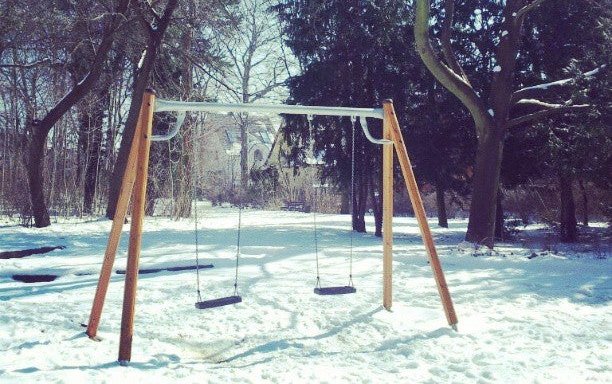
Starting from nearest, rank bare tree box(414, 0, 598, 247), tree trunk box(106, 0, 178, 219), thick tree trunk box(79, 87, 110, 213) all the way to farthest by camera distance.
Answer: bare tree box(414, 0, 598, 247) → tree trunk box(106, 0, 178, 219) → thick tree trunk box(79, 87, 110, 213)

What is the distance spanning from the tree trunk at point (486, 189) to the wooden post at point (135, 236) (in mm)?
8825

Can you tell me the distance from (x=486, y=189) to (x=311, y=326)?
7704 millimetres

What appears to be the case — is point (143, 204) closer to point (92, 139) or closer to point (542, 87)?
point (542, 87)

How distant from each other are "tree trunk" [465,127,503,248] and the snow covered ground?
2.49m

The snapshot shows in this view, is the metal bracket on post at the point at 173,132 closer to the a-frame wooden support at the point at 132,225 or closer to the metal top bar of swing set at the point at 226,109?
the metal top bar of swing set at the point at 226,109

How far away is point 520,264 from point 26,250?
27.9ft

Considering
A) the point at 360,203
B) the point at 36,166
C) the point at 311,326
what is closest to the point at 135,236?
the point at 311,326

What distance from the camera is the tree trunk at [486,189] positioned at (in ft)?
37.7

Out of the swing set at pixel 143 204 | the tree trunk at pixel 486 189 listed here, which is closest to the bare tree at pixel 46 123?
the tree trunk at pixel 486 189

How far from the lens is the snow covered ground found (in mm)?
3760

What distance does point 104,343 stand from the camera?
427 centimetres

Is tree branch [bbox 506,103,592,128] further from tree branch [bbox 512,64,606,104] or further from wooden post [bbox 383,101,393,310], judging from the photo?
wooden post [bbox 383,101,393,310]

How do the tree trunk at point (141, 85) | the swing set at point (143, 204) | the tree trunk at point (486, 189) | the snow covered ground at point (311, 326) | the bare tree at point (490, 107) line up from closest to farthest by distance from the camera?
the snow covered ground at point (311, 326) < the swing set at point (143, 204) < the bare tree at point (490, 107) < the tree trunk at point (486, 189) < the tree trunk at point (141, 85)

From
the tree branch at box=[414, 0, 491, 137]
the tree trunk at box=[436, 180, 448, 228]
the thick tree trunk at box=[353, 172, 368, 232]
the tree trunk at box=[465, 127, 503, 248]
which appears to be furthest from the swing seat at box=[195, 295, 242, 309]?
the tree trunk at box=[436, 180, 448, 228]
